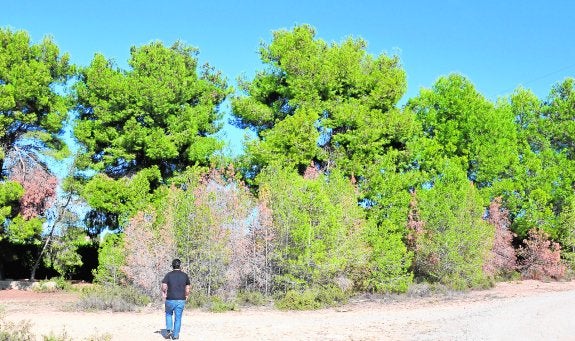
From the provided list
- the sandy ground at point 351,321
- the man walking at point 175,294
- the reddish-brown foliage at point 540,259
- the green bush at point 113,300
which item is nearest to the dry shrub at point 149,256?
the green bush at point 113,300

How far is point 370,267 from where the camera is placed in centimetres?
2488

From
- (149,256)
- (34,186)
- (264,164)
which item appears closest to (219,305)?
(149,256)

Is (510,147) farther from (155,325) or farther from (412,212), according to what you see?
(155,325)

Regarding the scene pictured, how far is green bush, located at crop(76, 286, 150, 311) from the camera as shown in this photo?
62.6ft

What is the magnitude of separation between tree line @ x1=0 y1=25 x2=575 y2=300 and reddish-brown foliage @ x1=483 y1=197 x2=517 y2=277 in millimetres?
133

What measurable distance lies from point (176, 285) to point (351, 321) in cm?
598

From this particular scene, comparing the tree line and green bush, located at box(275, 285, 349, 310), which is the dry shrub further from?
green bush, located at box(275, 285, 349, 310)

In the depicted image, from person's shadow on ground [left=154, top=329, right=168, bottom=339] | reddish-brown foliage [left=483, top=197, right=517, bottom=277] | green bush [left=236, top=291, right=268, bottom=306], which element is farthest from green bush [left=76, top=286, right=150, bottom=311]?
reddish-brown foliage [left=483, top=197, right=517, bottom=277]

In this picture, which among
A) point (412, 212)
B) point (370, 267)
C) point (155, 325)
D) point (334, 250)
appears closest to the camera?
point (155, 325)

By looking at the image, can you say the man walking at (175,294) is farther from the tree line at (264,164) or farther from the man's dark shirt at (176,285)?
the tree line at (264,164)

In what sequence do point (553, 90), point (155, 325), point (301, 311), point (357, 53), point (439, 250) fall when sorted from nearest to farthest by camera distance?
1. point (155, 325)
2. point (301, 311)
3. point (439, 250)
4. point (357, 53)
5. point (553, 90)

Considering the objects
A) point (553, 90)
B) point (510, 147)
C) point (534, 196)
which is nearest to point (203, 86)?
point (510, 147)

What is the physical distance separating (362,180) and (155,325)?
16233mm

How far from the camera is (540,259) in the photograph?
35750 mm
